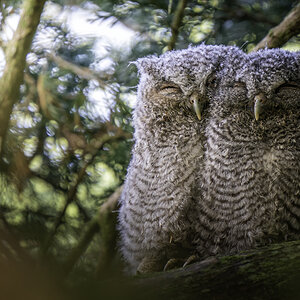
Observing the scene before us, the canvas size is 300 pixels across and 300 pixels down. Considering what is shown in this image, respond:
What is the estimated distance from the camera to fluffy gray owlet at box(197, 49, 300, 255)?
1763 millimetres

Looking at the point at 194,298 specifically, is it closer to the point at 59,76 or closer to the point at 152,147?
the point at 152,147

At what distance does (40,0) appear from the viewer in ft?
6.16

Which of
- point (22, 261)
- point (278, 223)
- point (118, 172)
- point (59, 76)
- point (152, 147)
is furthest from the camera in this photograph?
point (118, 172)

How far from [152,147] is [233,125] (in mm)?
433

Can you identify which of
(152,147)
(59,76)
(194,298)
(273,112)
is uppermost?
(59,76)

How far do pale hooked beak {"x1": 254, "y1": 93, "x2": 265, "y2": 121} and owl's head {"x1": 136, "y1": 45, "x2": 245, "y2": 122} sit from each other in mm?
198

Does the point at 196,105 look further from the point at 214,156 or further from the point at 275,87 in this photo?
the point at 275,87

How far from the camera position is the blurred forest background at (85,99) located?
175cm

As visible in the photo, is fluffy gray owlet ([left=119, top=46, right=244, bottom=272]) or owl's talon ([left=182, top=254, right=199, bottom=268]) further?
fluffy gray owlet ([left=119, top=46, right=244, bottom=272])

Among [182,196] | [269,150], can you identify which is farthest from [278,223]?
[182,196]

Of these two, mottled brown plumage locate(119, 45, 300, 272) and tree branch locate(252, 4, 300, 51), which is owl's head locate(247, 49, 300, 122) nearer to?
mottled brown plumage locate(119, 45, 300, 272)

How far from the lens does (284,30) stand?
2.34 m

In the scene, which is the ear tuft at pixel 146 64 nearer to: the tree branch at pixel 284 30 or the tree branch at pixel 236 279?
the tree branch at pixel 284 30

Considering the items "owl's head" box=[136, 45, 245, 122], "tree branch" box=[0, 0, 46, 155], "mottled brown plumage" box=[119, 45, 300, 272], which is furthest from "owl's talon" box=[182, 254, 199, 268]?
"tree branch" box=[0, 0, 46, 155]
